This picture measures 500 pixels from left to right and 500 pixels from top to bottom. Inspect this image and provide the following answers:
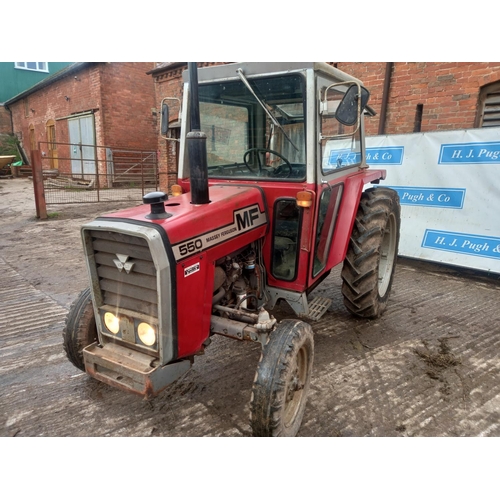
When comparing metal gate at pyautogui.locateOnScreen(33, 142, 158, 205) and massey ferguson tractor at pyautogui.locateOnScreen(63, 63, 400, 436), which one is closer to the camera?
massey ferguson tractor at pyautogui.locateOnScreen(63, 63, 400, 436)

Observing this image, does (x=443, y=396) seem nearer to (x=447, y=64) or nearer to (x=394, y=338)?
(x=394, y=338)

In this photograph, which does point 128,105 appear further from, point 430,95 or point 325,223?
point 325,223

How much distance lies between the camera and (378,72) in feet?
21.6

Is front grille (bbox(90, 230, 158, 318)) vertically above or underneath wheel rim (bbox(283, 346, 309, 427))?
above

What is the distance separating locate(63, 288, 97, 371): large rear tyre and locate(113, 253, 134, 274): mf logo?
0.58 m

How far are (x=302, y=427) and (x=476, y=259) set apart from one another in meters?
4.00

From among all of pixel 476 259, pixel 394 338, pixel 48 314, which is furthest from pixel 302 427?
pixel 476 259

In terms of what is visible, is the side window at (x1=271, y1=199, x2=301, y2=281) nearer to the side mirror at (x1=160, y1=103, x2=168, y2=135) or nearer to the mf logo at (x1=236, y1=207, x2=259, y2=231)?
the mf logo at (x1=236, y1=207, x2=259, y2=231)

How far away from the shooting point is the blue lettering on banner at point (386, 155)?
5767 mm

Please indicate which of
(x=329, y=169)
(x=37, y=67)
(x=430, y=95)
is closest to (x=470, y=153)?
(x=430, y=95)

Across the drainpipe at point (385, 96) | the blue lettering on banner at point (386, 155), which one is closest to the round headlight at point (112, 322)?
the blue lettering on banner at point (386, 155)

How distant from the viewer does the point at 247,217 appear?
8.12 feet

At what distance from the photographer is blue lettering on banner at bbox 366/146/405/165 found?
5.77m

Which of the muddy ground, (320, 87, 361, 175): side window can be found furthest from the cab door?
the muddy ground
